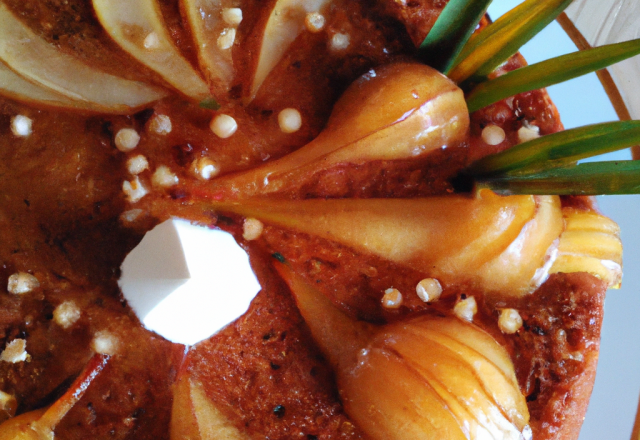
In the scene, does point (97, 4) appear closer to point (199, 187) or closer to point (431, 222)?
point (199, 187)

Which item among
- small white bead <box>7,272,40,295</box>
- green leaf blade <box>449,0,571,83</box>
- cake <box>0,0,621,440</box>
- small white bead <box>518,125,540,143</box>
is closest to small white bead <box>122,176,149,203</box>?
cake <box>0,0,621,440</box>

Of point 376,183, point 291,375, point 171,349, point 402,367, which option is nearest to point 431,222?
point 376,183

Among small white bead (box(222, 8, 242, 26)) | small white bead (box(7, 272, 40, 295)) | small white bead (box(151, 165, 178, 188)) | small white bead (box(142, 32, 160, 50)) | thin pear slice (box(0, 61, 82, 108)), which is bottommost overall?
small white bead (box(7, 272, 40, 295))

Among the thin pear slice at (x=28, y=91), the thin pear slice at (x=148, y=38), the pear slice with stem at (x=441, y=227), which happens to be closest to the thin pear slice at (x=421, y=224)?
the pear slice with stem at (x=441, y=227)

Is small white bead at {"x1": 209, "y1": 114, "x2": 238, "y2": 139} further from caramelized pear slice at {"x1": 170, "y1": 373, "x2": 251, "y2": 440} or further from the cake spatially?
caramelized pear slice at {"x1": 170, "y1": 373, "x2": 251, "y2": 440}

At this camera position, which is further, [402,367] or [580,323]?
[580,323]

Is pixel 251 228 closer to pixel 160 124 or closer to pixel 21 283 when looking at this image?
pixel 160 124

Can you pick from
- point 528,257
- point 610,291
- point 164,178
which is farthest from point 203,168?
point 610,291

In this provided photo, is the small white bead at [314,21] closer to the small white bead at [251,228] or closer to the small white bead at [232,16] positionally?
the small white bead at [232,16]
